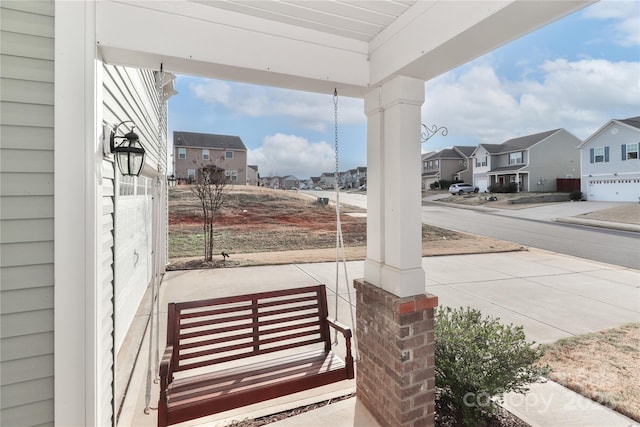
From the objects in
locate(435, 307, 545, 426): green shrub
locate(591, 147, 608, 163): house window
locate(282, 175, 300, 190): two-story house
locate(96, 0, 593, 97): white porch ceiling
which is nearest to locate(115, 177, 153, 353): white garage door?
locate(96, 0, 593, 97): white porch ceiling

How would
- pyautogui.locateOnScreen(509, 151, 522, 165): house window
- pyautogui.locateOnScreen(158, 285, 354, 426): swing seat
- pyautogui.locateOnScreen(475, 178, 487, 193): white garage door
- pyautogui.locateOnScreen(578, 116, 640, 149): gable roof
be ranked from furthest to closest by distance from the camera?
→ pyautogui.locateOnScreen(475, 178, 487, 193): white garage door → pyautogui.locateOnScreen(509, 151, 522, 165): house window → pyautogui.locateOnScreen(578, 116, 640, 149): gable roof → pyautogui.locateOnScreen(158, 285, 354, 426): swing seat

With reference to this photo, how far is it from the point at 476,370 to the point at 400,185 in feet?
4.65

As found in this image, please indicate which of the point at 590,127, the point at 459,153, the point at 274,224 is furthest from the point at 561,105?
the point at 274,224

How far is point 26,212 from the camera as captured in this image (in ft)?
5.27

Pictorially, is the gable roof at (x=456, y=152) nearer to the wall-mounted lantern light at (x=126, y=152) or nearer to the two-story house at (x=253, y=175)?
the two-story house at (x=253, y=175)

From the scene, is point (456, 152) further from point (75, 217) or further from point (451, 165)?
point (75, 217)

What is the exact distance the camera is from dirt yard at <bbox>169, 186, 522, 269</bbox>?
32.4 ft

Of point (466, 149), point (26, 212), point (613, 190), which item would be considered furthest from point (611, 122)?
point (26, 212)

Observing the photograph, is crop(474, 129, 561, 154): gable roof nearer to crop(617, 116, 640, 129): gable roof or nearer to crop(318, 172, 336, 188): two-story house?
crop(617, 116, 640, 129): gable roof

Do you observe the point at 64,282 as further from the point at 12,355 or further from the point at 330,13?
the point at 330,13

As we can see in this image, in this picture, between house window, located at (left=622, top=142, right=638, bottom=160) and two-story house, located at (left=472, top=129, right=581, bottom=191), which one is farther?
two-story house, located at (left=472, top=129, right=581, bottom=191)

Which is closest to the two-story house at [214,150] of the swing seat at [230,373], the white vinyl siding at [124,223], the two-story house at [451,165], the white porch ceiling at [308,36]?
the two-story house at [451,165]

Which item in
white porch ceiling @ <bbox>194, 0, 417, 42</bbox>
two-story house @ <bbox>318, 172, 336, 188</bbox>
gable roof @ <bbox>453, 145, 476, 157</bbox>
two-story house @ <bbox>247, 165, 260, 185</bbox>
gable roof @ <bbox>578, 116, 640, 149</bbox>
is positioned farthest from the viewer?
two-story house @ <bbox>318, 172, 336, 188</bbox>

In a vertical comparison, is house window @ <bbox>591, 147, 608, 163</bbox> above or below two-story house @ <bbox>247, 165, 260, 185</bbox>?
below
